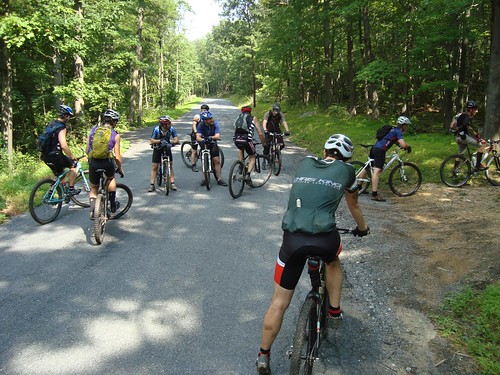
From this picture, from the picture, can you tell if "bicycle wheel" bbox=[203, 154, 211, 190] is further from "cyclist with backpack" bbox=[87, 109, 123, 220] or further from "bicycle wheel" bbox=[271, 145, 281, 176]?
"cyclist with backpack" bbox=[87, 109, 123, 220]

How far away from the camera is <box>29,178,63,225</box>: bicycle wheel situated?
665 cm

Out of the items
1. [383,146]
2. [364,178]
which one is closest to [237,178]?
[364,178]

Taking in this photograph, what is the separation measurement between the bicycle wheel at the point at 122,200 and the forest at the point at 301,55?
6.51 meters

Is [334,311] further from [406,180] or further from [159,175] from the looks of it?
[159,175]

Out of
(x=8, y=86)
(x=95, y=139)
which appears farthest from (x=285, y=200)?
(x=8, y=86)

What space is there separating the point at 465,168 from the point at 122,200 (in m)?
8.80

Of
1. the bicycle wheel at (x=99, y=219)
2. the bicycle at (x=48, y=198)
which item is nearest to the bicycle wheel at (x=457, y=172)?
the bicycle wheel at (x=99, y=219)

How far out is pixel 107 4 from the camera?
14.6 m

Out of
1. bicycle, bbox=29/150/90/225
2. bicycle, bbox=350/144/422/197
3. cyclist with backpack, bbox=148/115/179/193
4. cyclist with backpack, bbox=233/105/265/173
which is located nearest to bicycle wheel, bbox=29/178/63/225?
bicycle, bbox=29/150/90/225

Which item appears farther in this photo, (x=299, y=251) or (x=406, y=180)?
(x=406, y=180)

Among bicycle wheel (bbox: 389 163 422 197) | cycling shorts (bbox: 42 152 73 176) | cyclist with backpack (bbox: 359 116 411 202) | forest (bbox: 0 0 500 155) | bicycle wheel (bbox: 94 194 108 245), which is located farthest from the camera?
forest (bbox: 0 0 500 155)

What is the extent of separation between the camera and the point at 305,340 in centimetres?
271

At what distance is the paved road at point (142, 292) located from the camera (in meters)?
3.28

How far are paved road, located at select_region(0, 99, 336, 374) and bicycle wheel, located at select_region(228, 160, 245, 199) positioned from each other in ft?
3.19
